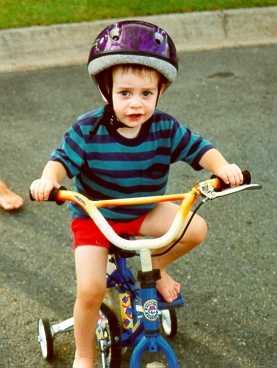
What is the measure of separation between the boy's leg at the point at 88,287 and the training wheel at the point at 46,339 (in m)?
0.34

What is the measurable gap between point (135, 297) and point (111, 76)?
90 cm

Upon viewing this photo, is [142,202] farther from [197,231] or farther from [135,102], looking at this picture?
[197,231]

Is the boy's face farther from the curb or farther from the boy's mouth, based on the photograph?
the curb

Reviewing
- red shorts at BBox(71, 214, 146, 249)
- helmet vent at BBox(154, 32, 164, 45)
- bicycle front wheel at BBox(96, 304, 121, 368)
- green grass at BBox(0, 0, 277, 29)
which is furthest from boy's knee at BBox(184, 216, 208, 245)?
green grass at BBox(0, 0, 277, 29)

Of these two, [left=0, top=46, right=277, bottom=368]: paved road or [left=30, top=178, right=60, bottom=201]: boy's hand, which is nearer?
[left=30, top=178, right=60, bottom=201]: boy's hand

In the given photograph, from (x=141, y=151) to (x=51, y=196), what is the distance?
19.9 inches

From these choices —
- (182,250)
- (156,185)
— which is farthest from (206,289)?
(156,185)

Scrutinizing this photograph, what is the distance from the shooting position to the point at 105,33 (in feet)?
8.01

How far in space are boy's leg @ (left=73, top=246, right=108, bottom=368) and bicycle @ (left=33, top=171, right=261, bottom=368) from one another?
0.08 metres

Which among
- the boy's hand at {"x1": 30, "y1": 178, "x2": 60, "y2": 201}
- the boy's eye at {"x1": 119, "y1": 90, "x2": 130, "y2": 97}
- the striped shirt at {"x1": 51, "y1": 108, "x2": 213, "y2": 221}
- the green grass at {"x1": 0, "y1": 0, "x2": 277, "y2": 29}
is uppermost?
the green grass at {"x1": 0, "y1": 0, "x2": 277, "y2": 29}

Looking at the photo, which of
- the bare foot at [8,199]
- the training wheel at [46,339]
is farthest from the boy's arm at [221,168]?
the bare foot at [8,199]

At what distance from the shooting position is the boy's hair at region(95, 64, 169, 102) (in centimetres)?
244

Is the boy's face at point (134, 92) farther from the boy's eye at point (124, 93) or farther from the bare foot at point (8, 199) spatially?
the bare foot at point (8, 199)

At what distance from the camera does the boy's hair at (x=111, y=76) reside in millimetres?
2438
